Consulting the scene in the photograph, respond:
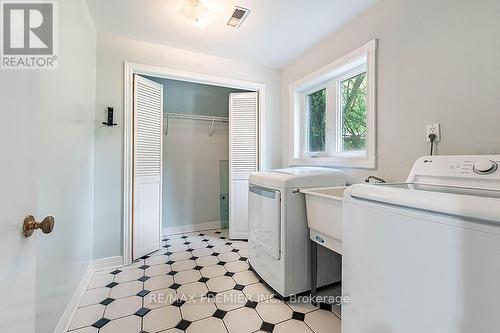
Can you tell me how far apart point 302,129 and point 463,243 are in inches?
95.3

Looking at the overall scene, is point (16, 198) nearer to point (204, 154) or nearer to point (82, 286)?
point (82, 286)

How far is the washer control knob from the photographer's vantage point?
0.97 metres

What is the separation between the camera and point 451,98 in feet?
4.53

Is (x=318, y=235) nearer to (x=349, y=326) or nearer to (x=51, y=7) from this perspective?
(x=349, y=326)

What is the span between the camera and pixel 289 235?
1696 millimetres

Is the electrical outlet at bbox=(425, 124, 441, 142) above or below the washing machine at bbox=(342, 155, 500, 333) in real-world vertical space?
above

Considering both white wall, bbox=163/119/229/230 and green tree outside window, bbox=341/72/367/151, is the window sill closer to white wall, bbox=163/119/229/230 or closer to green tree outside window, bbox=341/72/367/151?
green tree outside window, bbox=341/72/367/151

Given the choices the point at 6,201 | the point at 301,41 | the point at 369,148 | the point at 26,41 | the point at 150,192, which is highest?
the point at 301,41

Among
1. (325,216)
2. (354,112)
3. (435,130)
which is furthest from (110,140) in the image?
(435,130)

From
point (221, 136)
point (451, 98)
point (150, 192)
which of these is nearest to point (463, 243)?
point (451, 98)

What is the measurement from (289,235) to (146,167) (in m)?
1.78

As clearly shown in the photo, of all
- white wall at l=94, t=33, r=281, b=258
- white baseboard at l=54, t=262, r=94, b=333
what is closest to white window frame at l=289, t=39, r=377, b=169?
white wall at l=94, t=33, r=281, b=258

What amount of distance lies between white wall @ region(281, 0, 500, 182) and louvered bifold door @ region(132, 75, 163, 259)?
2.15 meters

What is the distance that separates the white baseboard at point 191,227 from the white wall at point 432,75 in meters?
2.30
